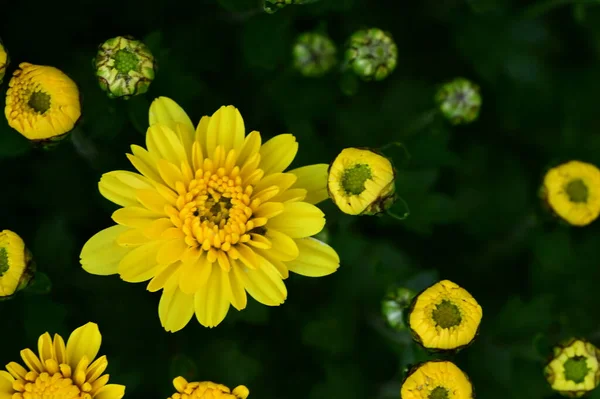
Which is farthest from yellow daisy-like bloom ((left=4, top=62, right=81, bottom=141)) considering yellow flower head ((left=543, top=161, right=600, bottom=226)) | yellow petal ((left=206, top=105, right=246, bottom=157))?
yellow flower head ((left=543, top=161, right=600, bottom=226))

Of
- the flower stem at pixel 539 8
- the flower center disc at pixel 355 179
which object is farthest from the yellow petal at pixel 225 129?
the flower stem at pixel 539 8

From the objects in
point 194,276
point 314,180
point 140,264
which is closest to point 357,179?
point 314,180

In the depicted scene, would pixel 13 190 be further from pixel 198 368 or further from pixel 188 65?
pixel 198 368

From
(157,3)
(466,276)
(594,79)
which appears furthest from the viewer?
(594,79)

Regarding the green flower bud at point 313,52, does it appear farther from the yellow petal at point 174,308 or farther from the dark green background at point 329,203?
the yellow petal at point 174,308

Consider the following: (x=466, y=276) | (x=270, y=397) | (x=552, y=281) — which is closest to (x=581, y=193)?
(x=552, y=281)
